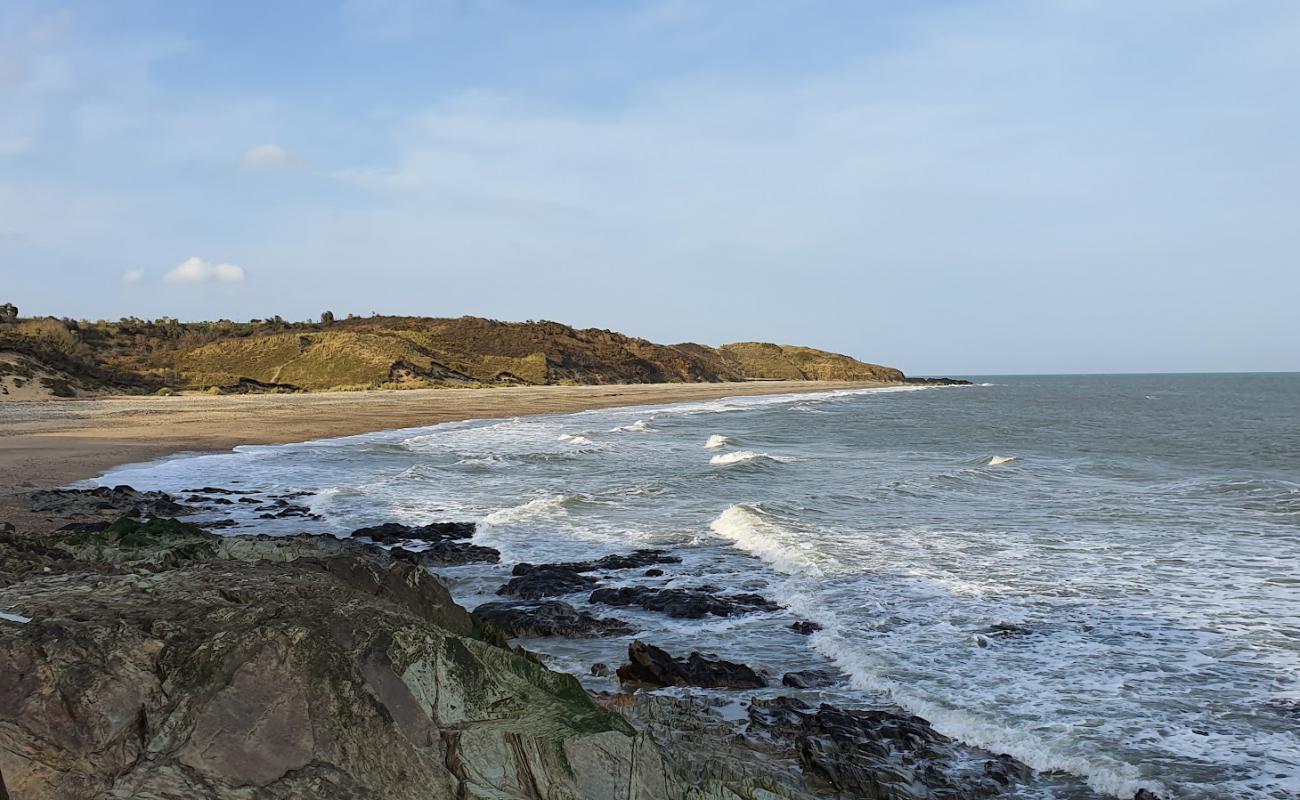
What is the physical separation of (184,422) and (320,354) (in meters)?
40.4

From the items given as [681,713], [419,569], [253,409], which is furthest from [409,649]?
[253,409]

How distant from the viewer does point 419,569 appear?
22.6 ft

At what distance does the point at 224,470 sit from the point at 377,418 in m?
19.8

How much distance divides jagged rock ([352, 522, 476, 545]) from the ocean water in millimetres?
487

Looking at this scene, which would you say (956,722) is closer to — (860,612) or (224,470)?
(860,612)

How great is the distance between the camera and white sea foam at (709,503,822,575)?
13.7 meters

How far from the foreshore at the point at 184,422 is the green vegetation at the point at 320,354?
27.2 feet

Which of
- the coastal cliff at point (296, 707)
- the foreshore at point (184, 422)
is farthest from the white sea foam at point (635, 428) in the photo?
the coastal cliff at point (296, 707)

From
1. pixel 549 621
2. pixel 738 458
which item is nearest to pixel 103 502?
pixel 549 621

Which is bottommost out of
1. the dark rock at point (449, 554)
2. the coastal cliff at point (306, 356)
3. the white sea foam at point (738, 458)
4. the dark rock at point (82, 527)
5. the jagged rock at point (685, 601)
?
the jagged rock at point (685, 601)

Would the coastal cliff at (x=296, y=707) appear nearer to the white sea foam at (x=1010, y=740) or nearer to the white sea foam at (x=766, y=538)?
the white sea foam at (x=1010, y=740)

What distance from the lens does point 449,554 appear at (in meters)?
14.0

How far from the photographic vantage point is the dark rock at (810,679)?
28.2 feet

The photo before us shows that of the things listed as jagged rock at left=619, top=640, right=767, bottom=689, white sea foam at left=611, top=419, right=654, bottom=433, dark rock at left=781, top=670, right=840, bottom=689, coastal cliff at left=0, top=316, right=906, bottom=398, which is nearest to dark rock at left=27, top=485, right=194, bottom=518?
jagged rock at left=619, top=640, right=767, bottom=689
